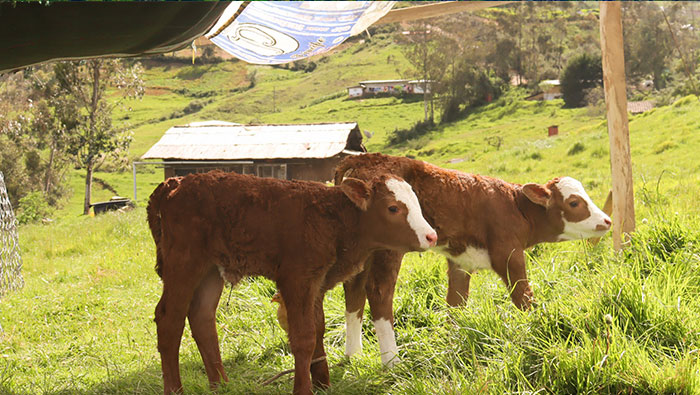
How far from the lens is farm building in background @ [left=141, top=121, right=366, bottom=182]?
13.2 m

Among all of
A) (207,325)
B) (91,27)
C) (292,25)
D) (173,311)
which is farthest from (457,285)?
(91,27)

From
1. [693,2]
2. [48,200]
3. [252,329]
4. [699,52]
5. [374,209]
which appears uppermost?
[693,2]

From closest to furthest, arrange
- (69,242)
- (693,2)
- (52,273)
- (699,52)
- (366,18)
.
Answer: (366,18) → (52,273) → (69,242) → (699,52) → (693,2)

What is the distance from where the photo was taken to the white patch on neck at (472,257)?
4.22 metres

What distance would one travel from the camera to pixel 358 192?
3.46 metres

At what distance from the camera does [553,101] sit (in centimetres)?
3684

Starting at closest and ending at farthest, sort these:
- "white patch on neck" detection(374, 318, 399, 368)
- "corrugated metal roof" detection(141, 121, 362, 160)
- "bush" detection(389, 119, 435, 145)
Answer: "white patch on neck" detection(374, 318, 399, 368)
"corrugated metal roof" detection(141, 121, 362, 160)
"bush" detection(389, 119, 435, 145)

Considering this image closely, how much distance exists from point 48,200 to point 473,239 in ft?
101

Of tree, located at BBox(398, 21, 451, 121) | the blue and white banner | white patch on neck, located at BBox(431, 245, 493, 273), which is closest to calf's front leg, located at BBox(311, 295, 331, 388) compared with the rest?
white patch on neck, located at BBox(431, 245, 493, 273)

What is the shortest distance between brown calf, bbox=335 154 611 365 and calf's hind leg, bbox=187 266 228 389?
34.9 inches

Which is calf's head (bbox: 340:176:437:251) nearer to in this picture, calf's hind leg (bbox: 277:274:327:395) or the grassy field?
calf's hind leg (bbox: 277:274:327:395)

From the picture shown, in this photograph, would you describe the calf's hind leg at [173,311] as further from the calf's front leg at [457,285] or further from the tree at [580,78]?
the tree at [580,78]

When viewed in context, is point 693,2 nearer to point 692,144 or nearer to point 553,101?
point 553,101

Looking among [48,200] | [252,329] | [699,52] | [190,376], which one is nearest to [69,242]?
[252,329]
